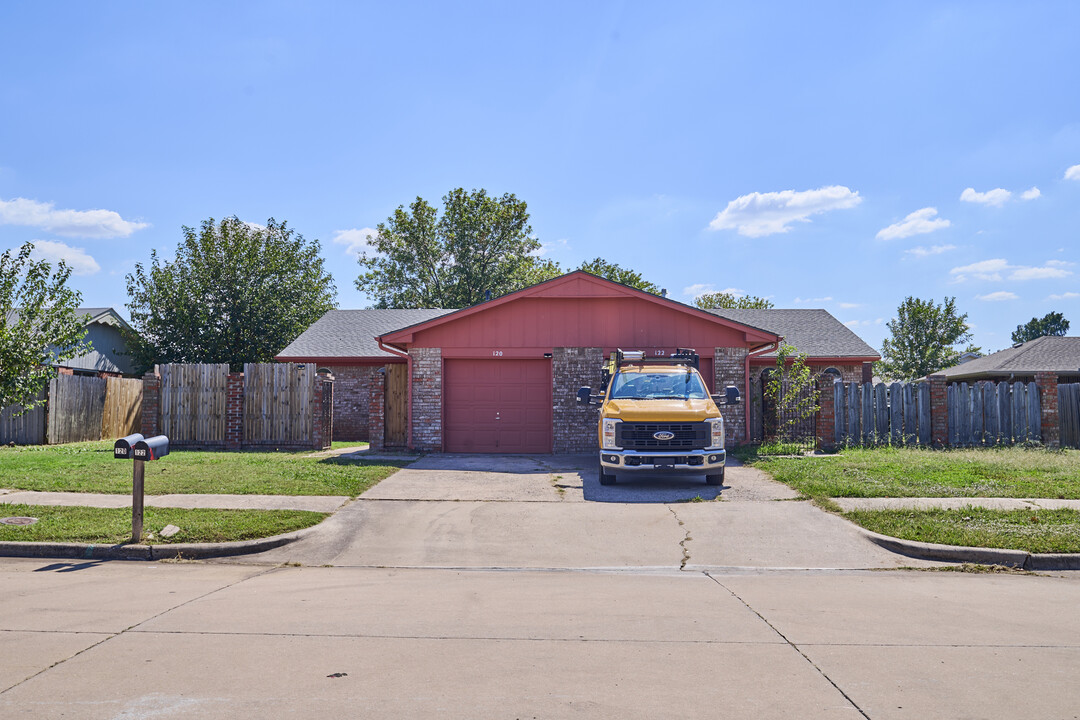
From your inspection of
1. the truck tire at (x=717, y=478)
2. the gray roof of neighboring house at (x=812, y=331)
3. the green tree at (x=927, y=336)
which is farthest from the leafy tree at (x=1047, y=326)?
the truck tire at (x=717, y=478)

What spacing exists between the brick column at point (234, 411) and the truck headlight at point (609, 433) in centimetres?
998

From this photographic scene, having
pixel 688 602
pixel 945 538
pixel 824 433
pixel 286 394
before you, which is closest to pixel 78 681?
pixel 688 602

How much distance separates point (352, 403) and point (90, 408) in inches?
295

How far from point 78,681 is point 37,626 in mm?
1546

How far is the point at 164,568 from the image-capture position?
7.91m

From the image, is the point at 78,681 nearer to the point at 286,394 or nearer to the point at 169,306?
the point at 286,394

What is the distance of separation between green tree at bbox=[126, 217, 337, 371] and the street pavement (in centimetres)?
2709

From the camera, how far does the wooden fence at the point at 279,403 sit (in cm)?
1844

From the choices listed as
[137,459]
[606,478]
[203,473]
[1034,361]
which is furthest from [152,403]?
[1034,361]

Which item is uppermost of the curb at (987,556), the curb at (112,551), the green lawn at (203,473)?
the green lawn at (203,473)

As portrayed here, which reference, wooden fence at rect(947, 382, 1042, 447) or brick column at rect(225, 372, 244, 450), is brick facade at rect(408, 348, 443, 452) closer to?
brick column at rect(225, 372, 244, 450)

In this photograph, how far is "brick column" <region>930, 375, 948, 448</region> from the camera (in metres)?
17.9

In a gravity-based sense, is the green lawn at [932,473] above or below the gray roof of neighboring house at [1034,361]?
below

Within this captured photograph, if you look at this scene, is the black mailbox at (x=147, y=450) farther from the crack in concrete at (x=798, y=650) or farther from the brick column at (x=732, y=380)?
the brick column at (x=732, y=380)
